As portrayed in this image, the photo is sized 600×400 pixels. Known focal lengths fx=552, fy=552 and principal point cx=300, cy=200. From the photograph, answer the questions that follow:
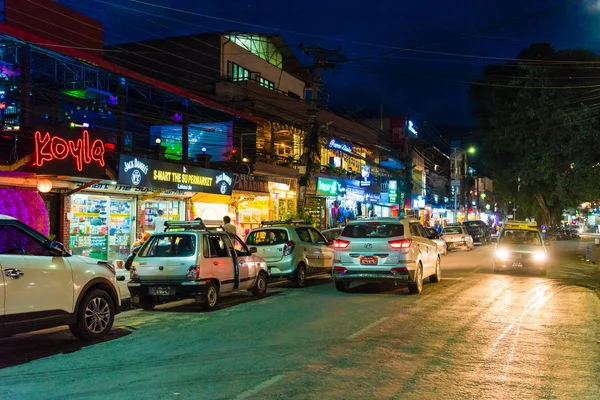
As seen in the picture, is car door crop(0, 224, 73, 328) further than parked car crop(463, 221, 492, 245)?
No

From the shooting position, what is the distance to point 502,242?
1969 cm

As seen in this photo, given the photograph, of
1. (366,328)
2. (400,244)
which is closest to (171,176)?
(400,244)

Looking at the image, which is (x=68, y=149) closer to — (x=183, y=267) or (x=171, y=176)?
(x=171, y=176)

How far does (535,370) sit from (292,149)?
84.0ft

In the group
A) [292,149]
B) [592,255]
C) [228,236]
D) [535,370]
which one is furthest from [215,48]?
[535,370]

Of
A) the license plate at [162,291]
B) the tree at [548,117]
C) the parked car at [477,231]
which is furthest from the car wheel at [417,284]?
the parked car at [477,231]

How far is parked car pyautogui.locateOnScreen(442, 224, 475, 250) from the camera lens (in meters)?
33.8

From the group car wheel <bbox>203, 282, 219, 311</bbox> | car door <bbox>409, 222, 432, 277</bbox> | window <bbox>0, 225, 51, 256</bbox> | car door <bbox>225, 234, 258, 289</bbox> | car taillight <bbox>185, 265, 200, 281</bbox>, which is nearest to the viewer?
window <bbox>0, 225, 51, 256</bbox>

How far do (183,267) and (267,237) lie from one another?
493 centimetres

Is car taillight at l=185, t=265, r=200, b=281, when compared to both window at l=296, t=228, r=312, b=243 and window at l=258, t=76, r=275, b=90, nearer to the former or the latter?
window at l=296, t=228, r=312, b=243

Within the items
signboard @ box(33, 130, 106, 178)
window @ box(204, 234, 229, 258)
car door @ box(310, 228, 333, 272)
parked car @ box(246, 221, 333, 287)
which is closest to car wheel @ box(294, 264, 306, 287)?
parked car @ box(246, 221, 333, 287)

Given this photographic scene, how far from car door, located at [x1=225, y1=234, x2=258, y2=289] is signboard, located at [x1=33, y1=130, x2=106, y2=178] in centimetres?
A: 559

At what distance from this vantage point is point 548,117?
3102 cm

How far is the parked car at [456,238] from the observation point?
3381cm
